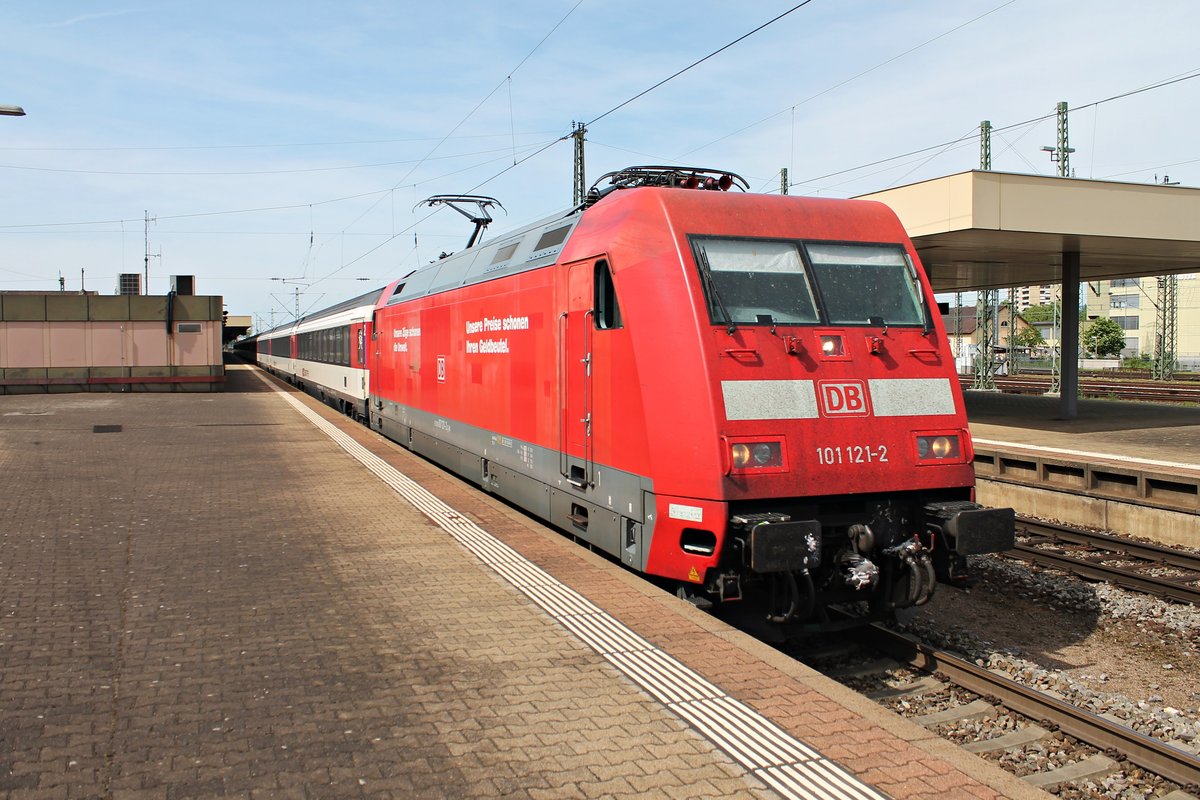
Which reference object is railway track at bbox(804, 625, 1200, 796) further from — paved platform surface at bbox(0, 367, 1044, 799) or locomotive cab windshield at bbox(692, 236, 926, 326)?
locomotive cab windshield at bbox(692, 236, 926, 326)

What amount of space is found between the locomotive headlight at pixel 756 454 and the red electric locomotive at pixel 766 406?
1cm

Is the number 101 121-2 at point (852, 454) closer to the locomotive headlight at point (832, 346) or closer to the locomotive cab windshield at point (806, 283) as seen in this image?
the locomotive headlight at point (832, 346)

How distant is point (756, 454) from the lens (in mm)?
6238

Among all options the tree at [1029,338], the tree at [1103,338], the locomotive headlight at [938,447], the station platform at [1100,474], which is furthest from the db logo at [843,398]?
the tree at [1029,338]

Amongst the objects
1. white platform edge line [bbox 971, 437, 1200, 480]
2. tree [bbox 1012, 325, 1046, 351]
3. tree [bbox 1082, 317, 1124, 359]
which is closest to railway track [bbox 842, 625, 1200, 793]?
white platform edge line [bbox 971, 437, 1200, 480]

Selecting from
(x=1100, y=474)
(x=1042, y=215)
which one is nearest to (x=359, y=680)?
Answer: (x=1100, y=474)

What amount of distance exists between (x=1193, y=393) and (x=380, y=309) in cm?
2702

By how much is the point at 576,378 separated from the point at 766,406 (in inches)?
80.5

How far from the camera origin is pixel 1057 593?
30.1 ft

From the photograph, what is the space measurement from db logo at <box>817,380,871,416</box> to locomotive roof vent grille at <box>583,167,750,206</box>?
2.61m

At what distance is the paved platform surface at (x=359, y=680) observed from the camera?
3996mm

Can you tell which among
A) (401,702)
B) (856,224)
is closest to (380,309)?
(856,224)

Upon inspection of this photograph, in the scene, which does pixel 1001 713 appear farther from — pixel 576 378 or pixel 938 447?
pixel 576 378

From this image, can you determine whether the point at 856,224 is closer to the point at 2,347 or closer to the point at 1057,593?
the point at 1057,593
